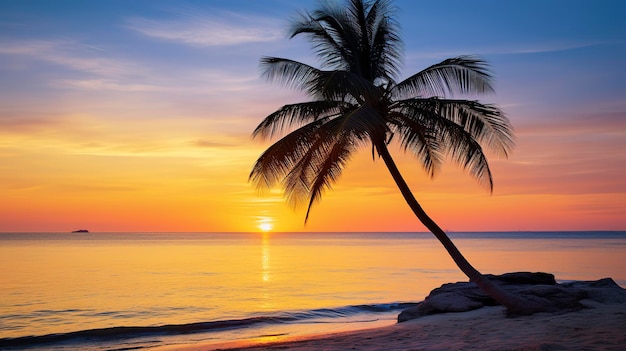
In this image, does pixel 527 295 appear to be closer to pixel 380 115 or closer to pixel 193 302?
pixel 380 115

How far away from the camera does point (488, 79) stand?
41.2 feet

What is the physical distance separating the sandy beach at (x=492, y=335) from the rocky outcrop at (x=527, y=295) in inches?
18.1

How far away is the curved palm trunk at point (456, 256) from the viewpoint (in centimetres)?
1302

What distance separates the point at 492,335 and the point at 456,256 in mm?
2239

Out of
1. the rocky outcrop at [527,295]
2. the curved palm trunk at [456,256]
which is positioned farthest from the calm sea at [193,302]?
the curved palm trunk at [456,256]

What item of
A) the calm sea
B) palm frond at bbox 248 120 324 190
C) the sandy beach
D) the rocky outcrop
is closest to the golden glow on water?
the calm sea

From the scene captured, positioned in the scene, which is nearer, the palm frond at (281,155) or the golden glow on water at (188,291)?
the palm frond at (281,155)

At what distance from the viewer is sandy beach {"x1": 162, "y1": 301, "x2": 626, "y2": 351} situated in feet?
33.1

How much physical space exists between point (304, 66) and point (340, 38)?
1326 millimetres

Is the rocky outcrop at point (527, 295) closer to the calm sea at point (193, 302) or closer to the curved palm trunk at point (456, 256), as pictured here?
the curved palm trunk at point (456, 256)

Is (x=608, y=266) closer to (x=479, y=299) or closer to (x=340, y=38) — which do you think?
(x=479, y=299)

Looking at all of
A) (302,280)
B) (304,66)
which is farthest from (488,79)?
(302,280)

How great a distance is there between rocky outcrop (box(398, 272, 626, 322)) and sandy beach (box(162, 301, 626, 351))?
0.46 meters

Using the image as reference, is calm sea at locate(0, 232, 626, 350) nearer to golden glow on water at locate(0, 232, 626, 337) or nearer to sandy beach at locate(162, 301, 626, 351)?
golden glow on water at locate(0, 232, 626, 337)
